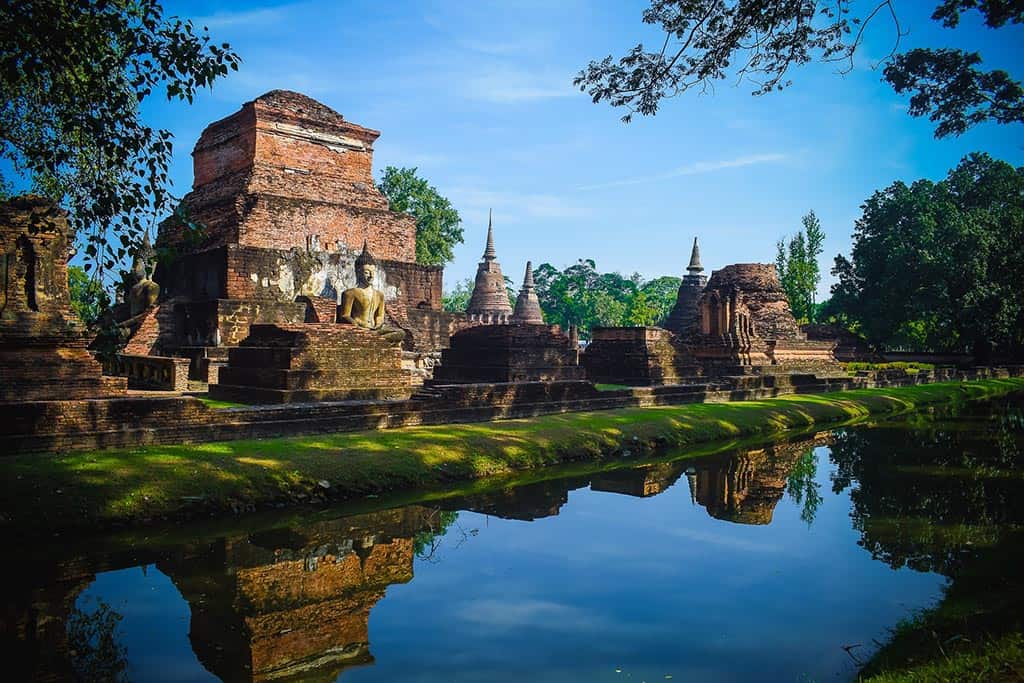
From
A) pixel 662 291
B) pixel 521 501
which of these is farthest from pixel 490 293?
pixel 662 291

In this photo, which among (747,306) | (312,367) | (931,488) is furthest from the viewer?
(747,306)

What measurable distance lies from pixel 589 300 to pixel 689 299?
113 feet

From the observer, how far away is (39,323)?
10711 mm

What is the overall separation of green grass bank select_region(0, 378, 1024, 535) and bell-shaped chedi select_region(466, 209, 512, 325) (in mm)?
33684

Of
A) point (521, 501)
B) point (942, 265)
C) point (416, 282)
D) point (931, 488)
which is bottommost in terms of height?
point (521, 501)

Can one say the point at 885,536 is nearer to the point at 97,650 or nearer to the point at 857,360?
the point at 97,650

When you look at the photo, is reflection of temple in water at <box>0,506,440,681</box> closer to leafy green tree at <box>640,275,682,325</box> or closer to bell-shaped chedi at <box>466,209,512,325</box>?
bell-shaped chedi at <box>466,209,512,325</box>

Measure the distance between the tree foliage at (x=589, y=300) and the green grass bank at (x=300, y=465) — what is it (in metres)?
56.7

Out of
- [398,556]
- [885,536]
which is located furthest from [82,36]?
[885,536]

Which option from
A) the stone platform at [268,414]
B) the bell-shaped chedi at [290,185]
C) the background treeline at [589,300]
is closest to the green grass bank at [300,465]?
the stone platform at [268,414]

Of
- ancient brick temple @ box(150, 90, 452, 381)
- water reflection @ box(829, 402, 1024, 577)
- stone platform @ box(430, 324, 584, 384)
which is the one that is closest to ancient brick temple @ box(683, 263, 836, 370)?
water reflection @ box(829, 402, 1024, 577)

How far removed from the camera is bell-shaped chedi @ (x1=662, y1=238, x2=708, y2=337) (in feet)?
126

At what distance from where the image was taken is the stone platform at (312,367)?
1225 centimetres

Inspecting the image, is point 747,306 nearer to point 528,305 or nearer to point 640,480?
point 640,480
